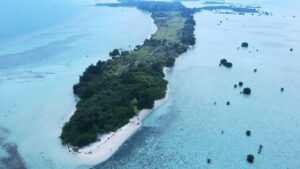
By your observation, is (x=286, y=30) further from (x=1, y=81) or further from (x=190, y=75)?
(x=1, y=81)

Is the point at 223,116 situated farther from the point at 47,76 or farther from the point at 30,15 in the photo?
the point at 30,15

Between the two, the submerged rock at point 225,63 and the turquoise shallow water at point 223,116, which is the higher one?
the submerged rock at point 225,63

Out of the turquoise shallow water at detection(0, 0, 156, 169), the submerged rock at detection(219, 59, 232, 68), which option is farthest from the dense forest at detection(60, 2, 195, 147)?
the submerged rock at detection(219, 59, 232, 68)

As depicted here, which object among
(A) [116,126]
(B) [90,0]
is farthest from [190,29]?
(B) [90,0]

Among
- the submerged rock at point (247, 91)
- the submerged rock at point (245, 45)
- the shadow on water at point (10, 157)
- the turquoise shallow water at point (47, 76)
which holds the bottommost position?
A: the shadow on water at point (10, 157)

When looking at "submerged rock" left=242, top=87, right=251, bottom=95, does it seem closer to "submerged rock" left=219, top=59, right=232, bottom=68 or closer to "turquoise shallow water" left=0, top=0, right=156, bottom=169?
"submerged rock" left=219, top=59, right=232, bottom=68

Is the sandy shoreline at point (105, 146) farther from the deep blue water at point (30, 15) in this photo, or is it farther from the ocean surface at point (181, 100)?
the deep blue water at point (30, 15)

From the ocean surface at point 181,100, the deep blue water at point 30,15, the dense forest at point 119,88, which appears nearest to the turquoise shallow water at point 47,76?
the ocean surface at point 181,100
